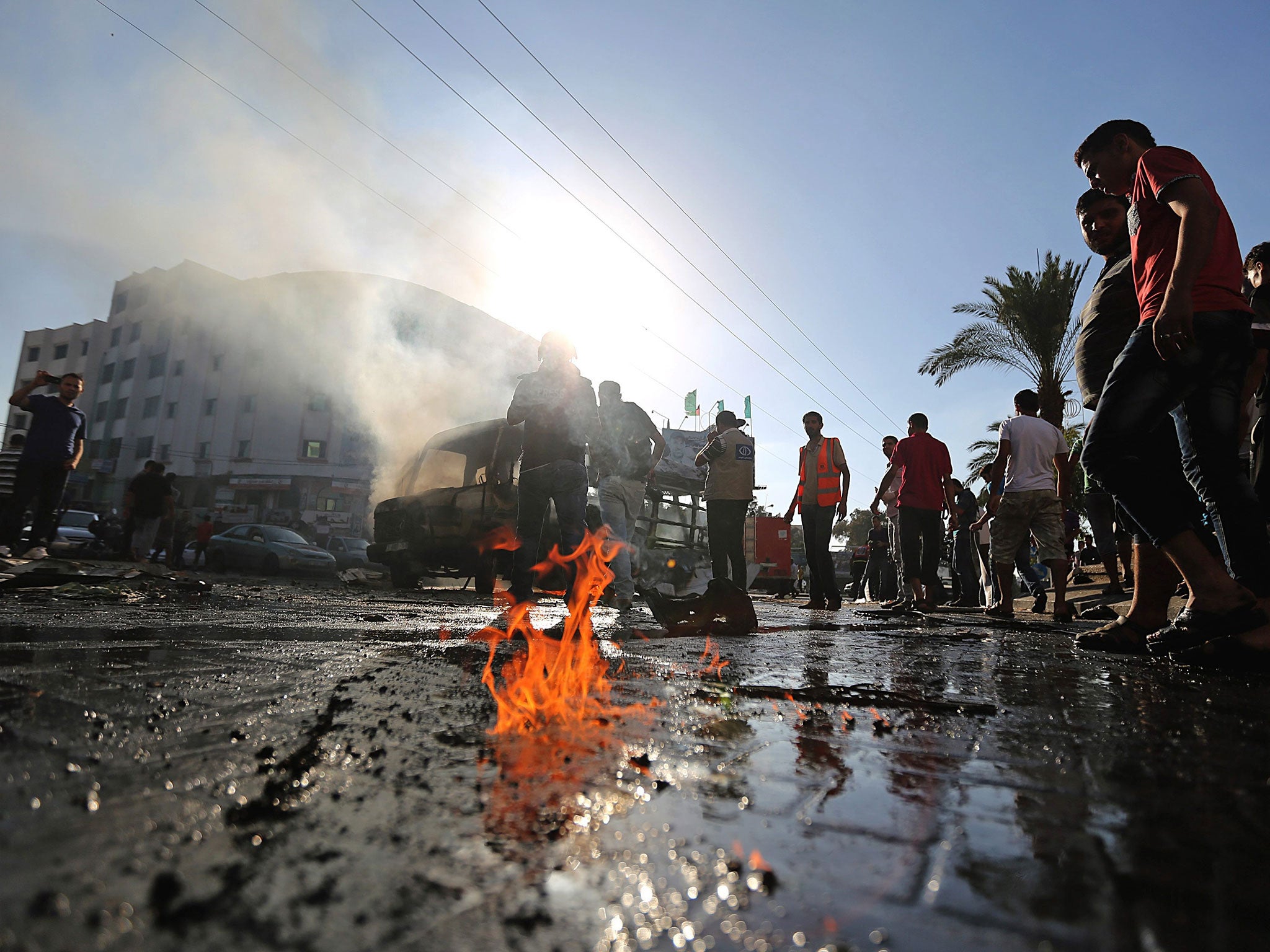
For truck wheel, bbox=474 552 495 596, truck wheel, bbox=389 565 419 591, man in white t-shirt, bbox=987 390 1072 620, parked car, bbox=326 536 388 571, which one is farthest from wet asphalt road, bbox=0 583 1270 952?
parked car, bbox=326 536 388 571

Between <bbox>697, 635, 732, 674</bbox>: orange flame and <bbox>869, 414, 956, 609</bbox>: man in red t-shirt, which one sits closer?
<bbox>697, 635, 732, 674</bbox>: orange flame

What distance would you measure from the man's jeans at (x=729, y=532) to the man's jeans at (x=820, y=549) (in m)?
1.43

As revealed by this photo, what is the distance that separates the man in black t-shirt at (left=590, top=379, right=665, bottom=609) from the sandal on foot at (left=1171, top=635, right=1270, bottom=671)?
4133 millimetres

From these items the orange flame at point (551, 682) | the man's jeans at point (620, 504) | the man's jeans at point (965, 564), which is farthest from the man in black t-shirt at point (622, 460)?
the man's jeans at point (965, 564)

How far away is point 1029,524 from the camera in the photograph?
6.02 m

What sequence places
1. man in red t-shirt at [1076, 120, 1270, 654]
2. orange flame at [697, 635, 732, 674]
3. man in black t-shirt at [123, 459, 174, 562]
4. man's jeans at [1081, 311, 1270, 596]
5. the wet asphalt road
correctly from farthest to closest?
1. man in black t-shirt at [123, 459, 174, 562]
2. man's jeans at [1081, 311, 1270, 596]
3. man in red t-shirt at [1076, 120, 1270, 654]
4. orange flame at [697, 635, 732, 674]
5. the wet asphalt road

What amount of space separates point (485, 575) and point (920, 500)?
19.4 ft

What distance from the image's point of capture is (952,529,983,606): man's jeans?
31.1 ft

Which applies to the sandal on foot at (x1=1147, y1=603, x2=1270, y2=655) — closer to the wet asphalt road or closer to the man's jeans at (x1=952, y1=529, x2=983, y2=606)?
the wet asphalt road

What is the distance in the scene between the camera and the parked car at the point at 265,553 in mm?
16281

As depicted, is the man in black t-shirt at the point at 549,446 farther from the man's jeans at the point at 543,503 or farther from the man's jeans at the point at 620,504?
the man's jeans at the point at 620,504

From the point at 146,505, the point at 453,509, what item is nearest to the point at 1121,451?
the point at 453,509

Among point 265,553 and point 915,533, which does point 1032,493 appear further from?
point 265,553

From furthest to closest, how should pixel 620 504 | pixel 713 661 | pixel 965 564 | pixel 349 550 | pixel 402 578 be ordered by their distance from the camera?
pixel 349 550 → pixel 402 578 → pixel 965 564 → pixel 620 504 → pixel 713 661
